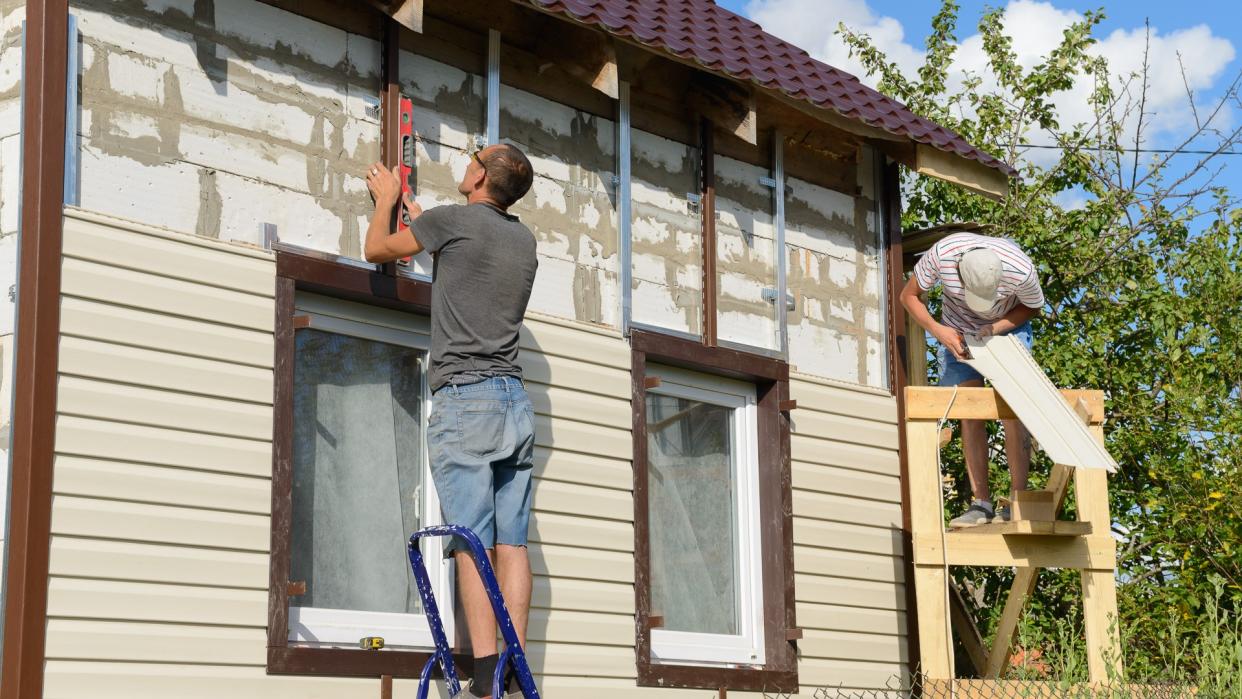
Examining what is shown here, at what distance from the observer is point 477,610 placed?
5.73 metres

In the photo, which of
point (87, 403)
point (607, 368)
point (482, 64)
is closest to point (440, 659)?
point (87, 403)

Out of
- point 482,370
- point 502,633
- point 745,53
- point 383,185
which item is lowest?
point 502,633

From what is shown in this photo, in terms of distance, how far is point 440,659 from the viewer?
5945mm

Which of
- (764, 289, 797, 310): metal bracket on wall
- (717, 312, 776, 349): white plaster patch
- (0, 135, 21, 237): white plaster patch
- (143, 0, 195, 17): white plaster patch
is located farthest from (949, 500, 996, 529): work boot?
(0, 135, 21, 237): white plaster patch

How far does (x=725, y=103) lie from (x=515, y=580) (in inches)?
132

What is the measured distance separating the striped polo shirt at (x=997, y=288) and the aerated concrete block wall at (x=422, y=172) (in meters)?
1.00

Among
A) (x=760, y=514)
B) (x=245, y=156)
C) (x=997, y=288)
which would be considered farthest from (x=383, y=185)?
(x=997, y=288)

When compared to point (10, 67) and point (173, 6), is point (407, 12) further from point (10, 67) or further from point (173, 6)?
point (10, 67)

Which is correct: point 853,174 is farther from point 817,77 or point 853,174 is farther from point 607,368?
point 607,368

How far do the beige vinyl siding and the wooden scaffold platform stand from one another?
90 cm

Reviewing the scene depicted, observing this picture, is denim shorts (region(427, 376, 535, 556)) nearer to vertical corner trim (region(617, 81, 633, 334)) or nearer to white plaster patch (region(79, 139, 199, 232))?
white plaster patch (region(79, 139, 199, 232))

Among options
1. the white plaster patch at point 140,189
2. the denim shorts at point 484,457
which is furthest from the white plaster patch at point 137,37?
the denim shorts at point 484,457

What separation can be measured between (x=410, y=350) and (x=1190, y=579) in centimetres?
632

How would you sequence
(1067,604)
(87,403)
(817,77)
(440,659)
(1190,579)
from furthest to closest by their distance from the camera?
(1067,604) < (1190,579) < (817,77) < (440,659) < (87,403)
